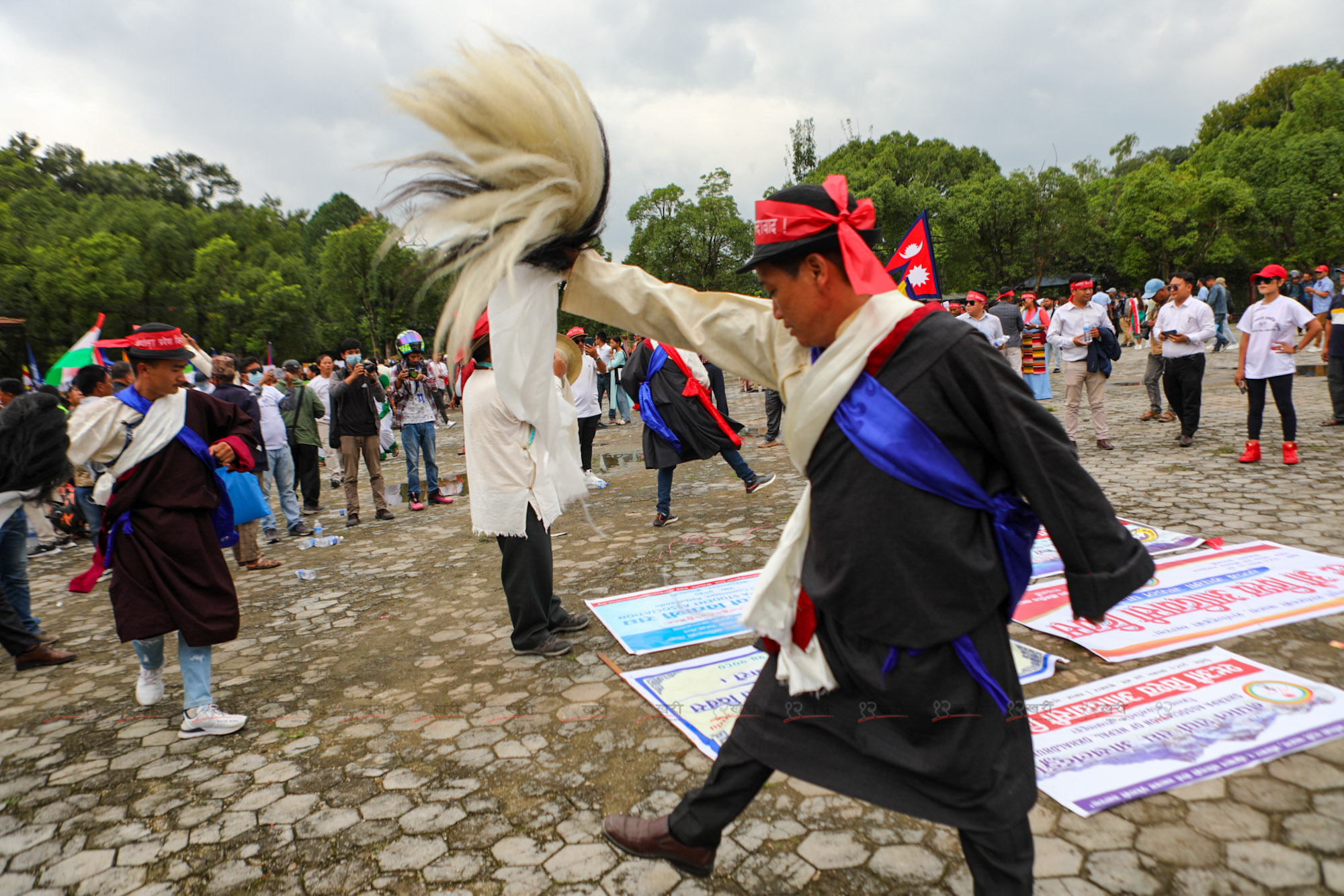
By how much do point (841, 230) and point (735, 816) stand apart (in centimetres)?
152

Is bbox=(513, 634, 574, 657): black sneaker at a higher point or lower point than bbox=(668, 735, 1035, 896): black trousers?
lower

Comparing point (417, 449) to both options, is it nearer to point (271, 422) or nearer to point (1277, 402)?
point (271, 422)

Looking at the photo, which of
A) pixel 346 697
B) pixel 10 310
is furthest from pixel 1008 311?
pixel 10 310

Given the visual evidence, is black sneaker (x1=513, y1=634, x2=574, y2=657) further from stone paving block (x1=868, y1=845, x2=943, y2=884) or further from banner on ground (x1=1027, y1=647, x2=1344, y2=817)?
banner on ground (x1=1027, y1=647, x2=1344, y2=817)

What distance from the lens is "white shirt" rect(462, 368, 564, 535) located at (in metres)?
4.14

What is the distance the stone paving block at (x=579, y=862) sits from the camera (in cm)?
241

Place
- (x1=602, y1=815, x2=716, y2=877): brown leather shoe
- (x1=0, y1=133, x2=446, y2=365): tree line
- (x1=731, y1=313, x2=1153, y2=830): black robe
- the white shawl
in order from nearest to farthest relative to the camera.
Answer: (x1=731, y1=313, x2=1153, y2=830): black robe, (x1=602, y1=815, x2=716, y2=877): brown leather shoe, the white shawl, (x1=0, y1=133, x2=446, y2=365): tree line

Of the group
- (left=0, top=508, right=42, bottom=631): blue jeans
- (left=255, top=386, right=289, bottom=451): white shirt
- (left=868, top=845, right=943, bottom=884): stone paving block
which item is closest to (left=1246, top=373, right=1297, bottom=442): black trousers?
(left=868, top=845, right=943, bottom=884): stone paving block

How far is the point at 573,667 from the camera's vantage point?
4094 millimetres

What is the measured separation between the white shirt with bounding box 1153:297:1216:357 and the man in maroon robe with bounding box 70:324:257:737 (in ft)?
30.2

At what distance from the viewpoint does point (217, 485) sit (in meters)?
3.89

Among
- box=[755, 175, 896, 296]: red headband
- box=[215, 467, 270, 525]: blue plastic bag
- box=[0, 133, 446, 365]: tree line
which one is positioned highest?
box=[0, 133, 446, 365]: tree line

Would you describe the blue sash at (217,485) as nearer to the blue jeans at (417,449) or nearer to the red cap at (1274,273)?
the blue jeans at (417,449)

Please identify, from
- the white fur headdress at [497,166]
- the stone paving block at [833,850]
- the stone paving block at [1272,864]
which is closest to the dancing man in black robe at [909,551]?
the white fur headdress at [497,166]
